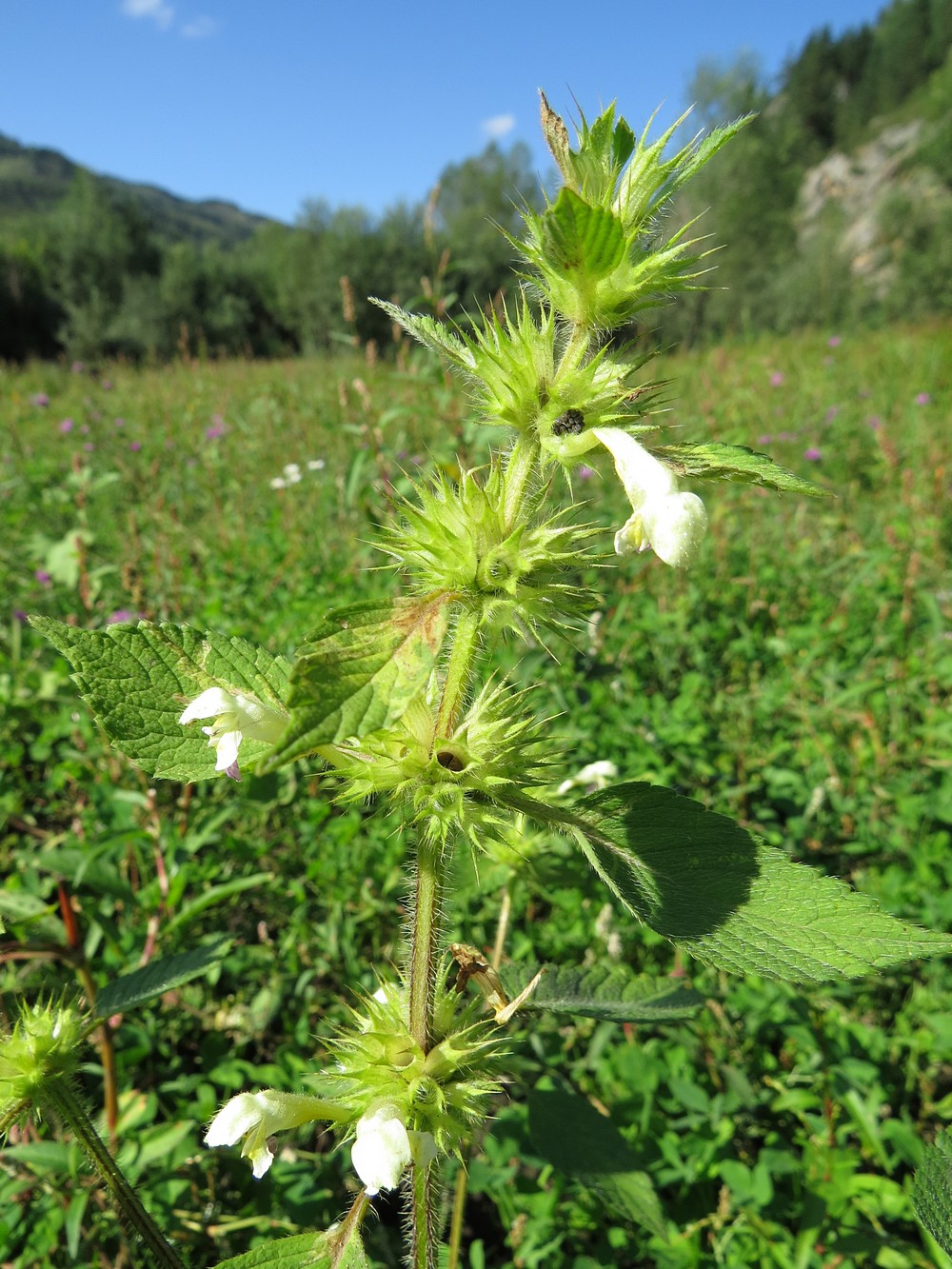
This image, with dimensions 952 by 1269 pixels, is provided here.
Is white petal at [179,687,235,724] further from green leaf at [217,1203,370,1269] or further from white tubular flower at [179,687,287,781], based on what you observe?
green leaf at [217,1203,370,1269]

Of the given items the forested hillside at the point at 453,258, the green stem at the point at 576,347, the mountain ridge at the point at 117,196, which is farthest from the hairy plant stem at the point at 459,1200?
the mountain ridge at the point at 117,196

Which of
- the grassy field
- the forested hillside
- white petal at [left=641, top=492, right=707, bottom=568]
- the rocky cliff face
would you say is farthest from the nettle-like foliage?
the rocky cliff face

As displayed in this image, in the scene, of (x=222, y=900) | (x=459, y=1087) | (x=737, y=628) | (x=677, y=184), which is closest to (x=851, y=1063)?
(x=459, y=1087)

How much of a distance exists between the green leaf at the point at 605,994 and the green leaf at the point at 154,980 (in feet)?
1.42

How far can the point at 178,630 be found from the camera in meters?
0.91

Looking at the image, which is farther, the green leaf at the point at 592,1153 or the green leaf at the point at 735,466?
the green leaf at the point at 592,1153

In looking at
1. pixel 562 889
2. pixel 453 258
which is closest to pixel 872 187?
pixel 453 258

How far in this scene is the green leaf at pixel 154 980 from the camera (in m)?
0.99

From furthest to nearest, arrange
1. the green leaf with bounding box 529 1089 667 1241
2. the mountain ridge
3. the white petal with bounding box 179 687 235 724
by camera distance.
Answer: the mountain ridge, the green leaf with bounding box 529 1089 667 1241, the white petal with bounding box 179 687 235 724

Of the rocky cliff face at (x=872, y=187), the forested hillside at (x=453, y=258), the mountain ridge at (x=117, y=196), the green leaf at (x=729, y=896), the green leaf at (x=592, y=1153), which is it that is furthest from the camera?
the mountain ridge at (x=117, y=196)

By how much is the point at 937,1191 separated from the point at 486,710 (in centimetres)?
69

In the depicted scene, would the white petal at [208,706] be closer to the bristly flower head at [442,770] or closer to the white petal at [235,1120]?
the bristly flower head at [442,770]

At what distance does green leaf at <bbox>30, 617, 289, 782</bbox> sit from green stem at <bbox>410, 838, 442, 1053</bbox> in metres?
0.23

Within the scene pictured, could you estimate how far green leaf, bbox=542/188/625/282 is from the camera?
0.60 m
